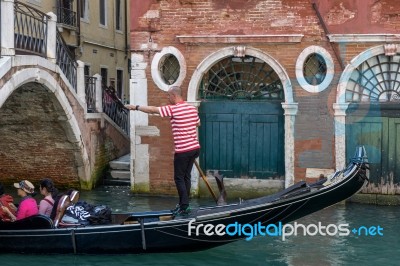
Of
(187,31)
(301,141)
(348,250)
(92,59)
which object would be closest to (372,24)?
(301,141)

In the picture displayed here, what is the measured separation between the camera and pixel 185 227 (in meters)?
6.12

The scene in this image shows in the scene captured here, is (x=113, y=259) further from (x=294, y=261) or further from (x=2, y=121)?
(x=2, y=121)

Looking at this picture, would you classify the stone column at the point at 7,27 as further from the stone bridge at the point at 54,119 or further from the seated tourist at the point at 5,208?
the seated tourist at the point at 5,208

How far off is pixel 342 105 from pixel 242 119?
1.31 meters

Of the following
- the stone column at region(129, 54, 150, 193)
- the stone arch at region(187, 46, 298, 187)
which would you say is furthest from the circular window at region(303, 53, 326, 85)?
the stone column at region(129, 54, 150, 193)

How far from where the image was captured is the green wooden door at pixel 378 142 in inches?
338

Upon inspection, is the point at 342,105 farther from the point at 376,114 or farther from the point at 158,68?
the point at 158,68

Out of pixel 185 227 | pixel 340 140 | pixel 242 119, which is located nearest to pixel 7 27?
pixel 185 227

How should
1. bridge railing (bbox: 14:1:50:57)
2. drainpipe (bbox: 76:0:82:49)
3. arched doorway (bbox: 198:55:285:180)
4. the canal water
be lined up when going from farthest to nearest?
drainpipe (bbox: 76:0:82:49)
arched doorway (bbox: 198:55:285:180)
bridge railing (bbox: 14:1:50:57)
the canal water

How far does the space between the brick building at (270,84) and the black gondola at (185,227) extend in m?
2.36

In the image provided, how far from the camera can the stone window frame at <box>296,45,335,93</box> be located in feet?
28.2

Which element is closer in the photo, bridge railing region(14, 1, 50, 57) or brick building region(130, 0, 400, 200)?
bridge railing region(14, 1, 50, 57)

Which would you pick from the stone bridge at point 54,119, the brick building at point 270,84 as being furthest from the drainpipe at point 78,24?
the brick building at point 270,84

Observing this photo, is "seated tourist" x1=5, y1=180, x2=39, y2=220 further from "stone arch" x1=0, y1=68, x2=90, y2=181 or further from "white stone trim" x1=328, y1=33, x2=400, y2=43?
"white stone trim" x1=328, y1=33, x2=400, y2=43
